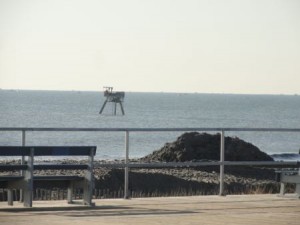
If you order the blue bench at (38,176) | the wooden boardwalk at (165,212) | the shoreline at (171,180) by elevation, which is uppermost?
the blue bench at (38,176)

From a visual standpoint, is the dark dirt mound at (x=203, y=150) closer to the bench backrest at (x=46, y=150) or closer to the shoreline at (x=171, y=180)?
the shoreline at (x=171, y=180)

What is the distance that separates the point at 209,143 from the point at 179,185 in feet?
40.0

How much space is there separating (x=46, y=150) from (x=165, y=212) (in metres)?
1.65

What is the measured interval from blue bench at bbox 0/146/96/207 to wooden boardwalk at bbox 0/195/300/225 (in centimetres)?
21

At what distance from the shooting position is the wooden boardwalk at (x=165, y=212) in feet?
36.4

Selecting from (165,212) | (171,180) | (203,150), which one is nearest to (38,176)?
(165,212)

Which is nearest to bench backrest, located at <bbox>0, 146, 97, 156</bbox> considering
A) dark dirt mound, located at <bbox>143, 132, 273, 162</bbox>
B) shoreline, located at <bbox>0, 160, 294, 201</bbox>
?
shoreline, located at <bbox>0, 160, 294, 201</bbox>

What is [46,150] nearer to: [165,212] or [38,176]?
[38,176]

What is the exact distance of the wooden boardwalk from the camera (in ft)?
36.4

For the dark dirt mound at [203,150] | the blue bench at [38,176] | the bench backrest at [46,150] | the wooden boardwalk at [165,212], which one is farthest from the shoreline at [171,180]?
the bench backrest at [46,150]

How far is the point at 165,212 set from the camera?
12000 mm

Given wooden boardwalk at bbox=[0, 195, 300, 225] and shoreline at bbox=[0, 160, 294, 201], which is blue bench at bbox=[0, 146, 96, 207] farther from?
shoreline at bbox=[0, 160, 294, 201]

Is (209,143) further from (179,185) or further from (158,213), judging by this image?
(158,213)

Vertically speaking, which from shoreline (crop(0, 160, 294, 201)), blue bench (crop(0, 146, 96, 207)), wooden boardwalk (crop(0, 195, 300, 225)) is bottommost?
shoreline (crop(0, 160, 294, 201))
